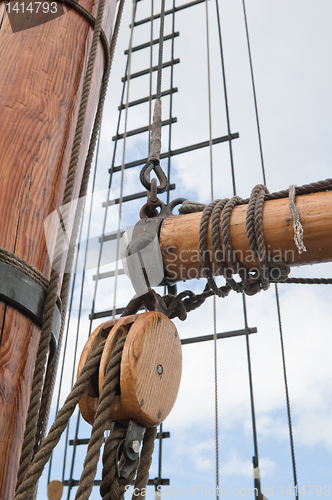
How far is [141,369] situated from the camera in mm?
575

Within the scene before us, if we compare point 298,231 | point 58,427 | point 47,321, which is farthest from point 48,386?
point 298,231

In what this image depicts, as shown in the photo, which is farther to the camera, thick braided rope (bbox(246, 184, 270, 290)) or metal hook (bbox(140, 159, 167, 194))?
metal hook (bbox(140, 159, 167, 194))

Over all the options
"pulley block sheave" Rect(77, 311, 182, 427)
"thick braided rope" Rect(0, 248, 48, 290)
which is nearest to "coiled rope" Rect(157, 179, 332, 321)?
"pulley block sheave" Rect(77, 311, 182, 427)

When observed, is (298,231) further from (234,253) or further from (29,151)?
(29,151)

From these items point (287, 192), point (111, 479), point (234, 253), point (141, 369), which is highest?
point (287, 192)

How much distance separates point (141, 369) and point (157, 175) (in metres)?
0.43

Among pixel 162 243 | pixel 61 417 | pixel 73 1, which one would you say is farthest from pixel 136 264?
pixel 73 1

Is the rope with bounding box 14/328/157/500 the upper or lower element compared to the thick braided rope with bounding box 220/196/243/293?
lower

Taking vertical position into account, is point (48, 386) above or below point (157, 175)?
below

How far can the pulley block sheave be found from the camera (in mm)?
563

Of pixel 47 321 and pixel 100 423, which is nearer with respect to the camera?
pixel 100 423

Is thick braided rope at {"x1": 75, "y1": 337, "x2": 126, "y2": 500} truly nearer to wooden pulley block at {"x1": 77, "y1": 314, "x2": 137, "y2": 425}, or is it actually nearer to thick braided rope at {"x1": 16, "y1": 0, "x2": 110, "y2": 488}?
wooden pulley block at {"x1": 77, "y1": 314, "x2": 137, "y2": 425}

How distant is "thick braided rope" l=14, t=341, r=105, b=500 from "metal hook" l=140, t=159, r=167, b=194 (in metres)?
0.36

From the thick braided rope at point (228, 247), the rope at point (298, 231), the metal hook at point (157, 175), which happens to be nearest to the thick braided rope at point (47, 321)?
the metal hook at point (157, 175)
